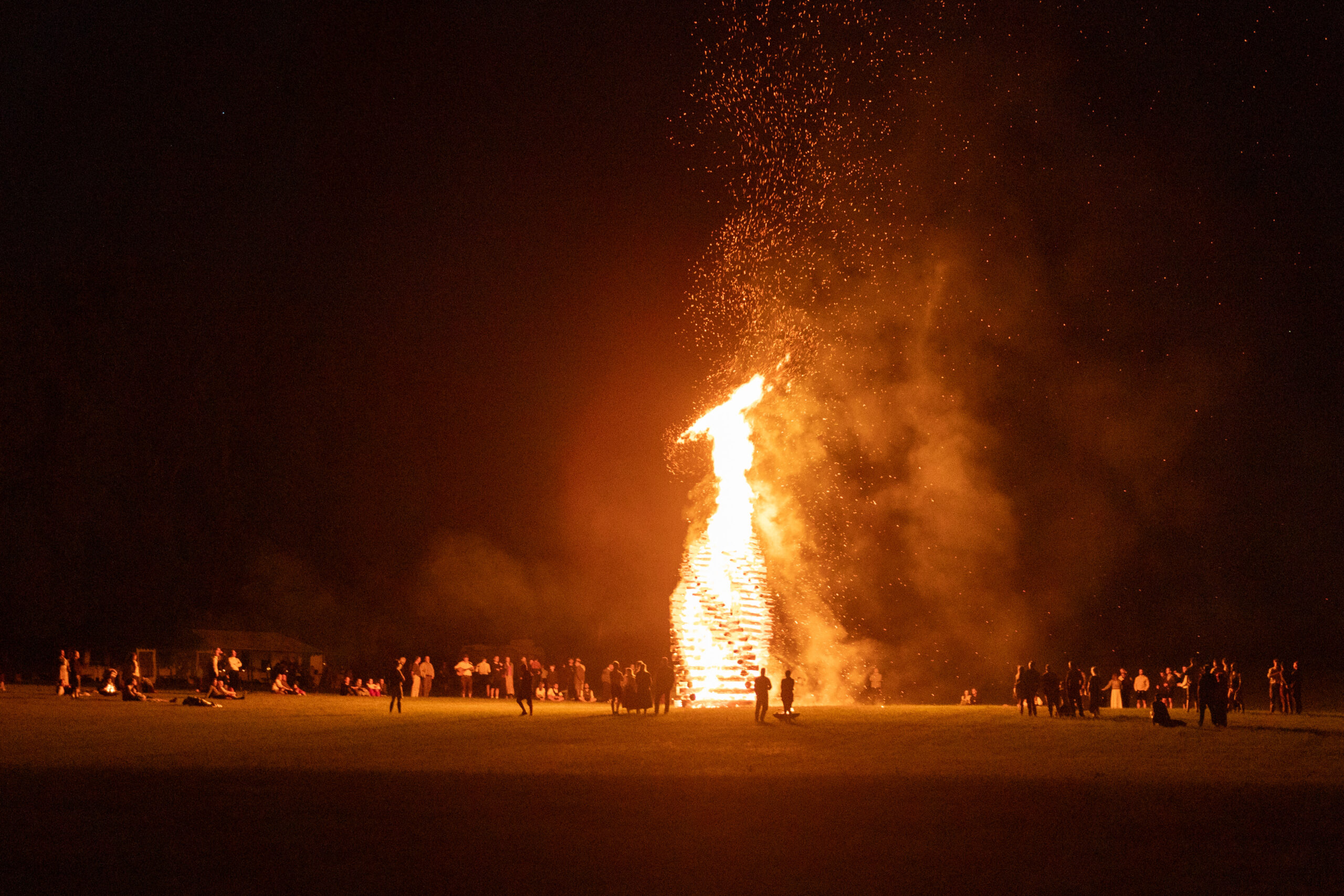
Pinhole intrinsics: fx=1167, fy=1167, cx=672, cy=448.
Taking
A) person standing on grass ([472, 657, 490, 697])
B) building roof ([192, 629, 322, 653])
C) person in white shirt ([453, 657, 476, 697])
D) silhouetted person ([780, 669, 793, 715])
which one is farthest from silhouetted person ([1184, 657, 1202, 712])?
building roof ([192, 629, 322, 653])

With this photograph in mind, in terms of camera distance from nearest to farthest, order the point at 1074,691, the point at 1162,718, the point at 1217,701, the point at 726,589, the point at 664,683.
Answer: the point at 1217,701 < the point at 1162,718 < the point at 664,683 < the point at 1074,691 < the point at 726,589

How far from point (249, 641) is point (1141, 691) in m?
37.4

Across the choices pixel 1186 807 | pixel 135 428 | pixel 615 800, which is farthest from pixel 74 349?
pixel 1186 807

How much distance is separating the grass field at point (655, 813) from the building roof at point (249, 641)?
29998 millimetres

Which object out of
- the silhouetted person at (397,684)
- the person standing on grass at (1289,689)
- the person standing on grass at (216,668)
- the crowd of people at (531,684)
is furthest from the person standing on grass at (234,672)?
the person standing on grass at (1289,689)

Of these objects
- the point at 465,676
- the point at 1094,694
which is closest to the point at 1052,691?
the point at 1094,694

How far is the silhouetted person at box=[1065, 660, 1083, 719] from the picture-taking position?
30.7 meters

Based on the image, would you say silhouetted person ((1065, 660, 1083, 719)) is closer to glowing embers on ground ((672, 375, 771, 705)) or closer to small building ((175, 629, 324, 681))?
glowing embers on ground ((672, 375, 771, 705))

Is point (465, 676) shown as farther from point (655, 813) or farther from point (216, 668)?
point (655, 813)

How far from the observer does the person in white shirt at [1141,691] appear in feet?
132

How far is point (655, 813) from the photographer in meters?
12.3

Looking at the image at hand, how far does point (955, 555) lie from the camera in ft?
187

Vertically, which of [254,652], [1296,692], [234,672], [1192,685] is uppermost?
[254,652]

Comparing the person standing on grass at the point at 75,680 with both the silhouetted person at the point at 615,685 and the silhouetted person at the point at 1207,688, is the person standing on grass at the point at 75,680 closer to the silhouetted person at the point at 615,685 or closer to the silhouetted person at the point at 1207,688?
the silhouetted person at the point at 615,685
